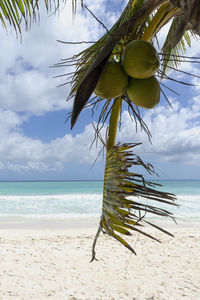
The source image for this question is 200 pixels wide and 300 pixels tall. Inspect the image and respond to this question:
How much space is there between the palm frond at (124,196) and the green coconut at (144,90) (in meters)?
0.21

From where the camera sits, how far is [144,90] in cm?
80

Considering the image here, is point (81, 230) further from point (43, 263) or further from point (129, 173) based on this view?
point (129, 173)

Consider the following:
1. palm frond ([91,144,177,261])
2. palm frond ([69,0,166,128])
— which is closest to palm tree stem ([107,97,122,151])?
palm frond ([91,144,177,261])

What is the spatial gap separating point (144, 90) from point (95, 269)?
5.45 metres

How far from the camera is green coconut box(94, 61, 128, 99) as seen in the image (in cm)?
78

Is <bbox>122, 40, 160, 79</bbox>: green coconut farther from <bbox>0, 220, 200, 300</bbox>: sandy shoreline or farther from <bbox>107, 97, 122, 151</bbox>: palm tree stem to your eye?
<bbox>0, 220, 200, 300</bbox>: sandy shoreline

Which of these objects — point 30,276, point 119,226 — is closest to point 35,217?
point 30,276

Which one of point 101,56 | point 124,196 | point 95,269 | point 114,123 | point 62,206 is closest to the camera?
point 101,56

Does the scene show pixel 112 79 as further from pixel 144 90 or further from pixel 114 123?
pixel 114 123

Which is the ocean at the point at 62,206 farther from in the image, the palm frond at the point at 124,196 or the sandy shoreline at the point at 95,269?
the sandy shoreline at the point at 95,269

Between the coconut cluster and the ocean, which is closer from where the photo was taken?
the coconut cluster

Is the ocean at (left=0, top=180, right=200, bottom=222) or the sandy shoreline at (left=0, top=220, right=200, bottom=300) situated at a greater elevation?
the ocean at (left=0, top=180, right=200, bottom=222)

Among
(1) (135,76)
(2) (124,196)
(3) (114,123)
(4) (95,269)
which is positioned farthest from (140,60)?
(4) (95,269)

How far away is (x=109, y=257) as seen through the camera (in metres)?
6.45
